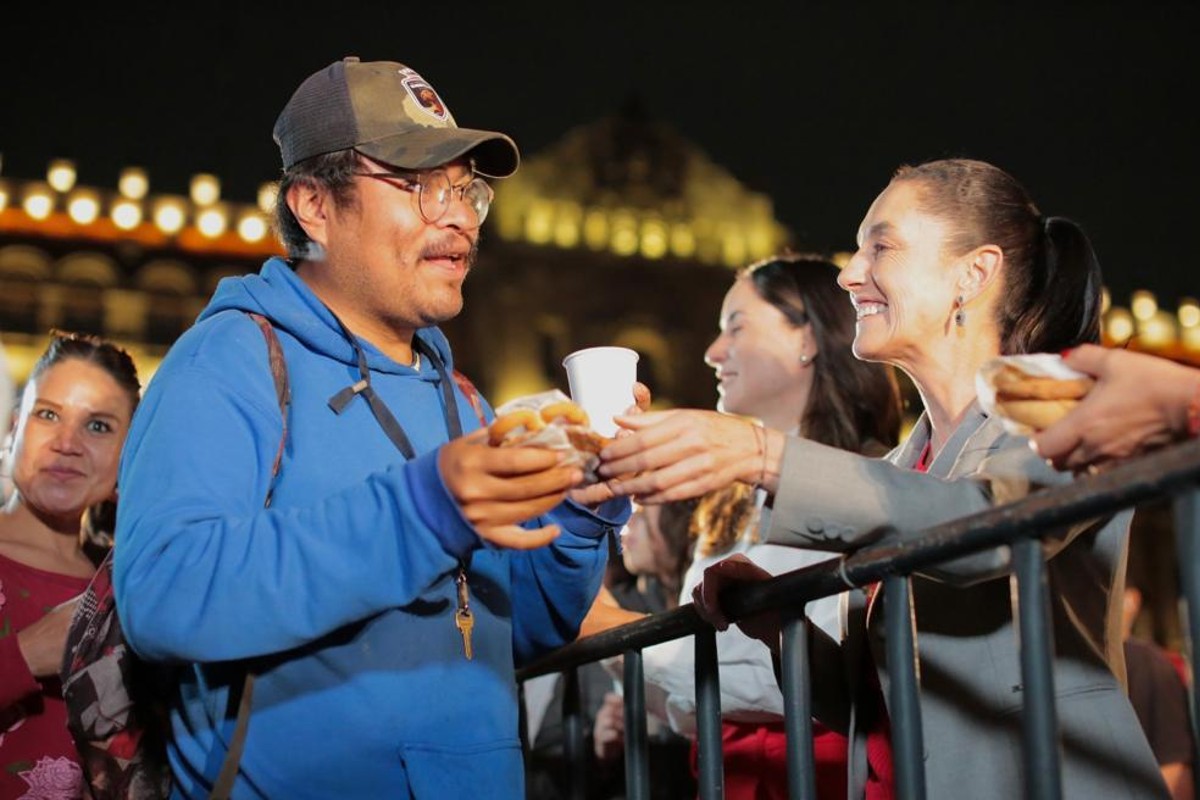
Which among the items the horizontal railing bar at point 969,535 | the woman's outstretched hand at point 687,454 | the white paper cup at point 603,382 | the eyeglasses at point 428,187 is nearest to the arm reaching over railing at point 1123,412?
the horizontal railing bar at point 969,535

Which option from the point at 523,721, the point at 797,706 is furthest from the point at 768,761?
the point at 797,706

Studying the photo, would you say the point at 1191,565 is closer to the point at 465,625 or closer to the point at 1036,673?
the point at 1036,673

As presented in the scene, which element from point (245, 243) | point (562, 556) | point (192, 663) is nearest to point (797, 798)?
point (562, 556)

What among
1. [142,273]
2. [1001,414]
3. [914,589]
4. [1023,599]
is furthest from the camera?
[142,273]

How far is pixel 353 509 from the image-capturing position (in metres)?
2.71

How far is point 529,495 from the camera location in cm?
267

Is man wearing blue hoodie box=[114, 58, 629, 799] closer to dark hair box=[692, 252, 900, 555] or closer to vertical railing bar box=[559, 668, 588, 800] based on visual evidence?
vertical railing bar box=[559, 668, 588, 800]

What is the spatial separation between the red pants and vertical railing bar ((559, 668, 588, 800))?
0.43 metres

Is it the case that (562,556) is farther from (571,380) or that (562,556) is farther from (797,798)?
(797,798)

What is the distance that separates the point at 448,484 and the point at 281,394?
0.59 metres

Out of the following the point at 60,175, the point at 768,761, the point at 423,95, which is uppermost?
the point at 60,175

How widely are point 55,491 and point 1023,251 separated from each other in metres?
3.01

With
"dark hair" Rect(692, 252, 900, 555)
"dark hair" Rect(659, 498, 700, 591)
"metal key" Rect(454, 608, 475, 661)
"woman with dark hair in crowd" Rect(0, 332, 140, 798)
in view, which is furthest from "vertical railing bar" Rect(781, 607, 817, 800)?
"dark hair" Rect(659, 498, 700, 591)

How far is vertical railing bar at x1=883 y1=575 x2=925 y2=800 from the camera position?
2.52m
